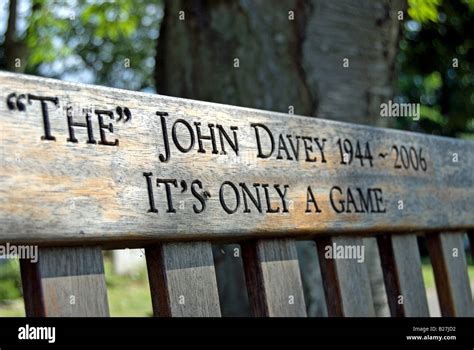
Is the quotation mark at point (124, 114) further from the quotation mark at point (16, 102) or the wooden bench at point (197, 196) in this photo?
the quotation mark at point (16, 102)

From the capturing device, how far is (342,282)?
78.0 inches

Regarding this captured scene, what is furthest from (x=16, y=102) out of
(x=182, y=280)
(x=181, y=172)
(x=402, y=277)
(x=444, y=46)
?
(x=444, y=46)

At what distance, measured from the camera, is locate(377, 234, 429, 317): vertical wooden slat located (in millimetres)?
2166

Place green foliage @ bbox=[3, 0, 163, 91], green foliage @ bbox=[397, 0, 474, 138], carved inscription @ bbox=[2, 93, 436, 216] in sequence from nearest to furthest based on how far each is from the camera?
carved inscription @ bbox=[2, 93, 436, 216]
green foliage @ bbox=[3, 0, 163, 91]
green foliage @ bbox=[397, 0, 474, 138]

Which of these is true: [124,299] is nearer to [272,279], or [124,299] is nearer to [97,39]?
[97,39]

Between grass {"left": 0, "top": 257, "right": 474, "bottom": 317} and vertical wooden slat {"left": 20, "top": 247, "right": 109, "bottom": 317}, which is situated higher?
grass {"left": 0, "top": 257, "right": 474, "bottom": 317}

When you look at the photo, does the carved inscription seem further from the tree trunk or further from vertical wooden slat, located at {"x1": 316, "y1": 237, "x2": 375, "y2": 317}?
the tree trunk

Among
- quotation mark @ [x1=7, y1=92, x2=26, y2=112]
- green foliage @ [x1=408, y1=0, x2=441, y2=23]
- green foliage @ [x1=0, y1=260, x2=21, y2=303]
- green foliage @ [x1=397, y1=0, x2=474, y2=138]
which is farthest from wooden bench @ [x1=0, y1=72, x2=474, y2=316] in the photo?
green foliage @ [x1=0, y1=260, x2=21, y2=303]

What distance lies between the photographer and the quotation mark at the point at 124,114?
1444mm

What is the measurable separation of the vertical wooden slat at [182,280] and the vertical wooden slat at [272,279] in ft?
0.49

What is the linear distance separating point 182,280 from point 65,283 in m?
0.25

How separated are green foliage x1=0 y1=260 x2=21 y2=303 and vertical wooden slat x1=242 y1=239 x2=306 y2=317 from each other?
968 centimetres

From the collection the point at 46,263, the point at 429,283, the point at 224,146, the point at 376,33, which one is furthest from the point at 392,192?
the point at 429,283
